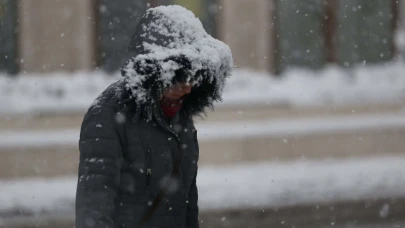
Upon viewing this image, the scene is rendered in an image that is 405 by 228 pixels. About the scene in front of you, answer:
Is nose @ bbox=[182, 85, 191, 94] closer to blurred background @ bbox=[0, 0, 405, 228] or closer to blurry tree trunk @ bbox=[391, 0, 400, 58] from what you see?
blurred background @ bbox=[0, 0, 405, 228]

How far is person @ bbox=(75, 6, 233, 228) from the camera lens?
2695 mm

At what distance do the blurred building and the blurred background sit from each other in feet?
0.06

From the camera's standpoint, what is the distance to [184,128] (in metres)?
3.03

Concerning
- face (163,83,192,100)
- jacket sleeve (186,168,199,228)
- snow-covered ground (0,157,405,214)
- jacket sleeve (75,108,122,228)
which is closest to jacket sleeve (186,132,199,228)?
jacket sleeve (186,168,199,228)

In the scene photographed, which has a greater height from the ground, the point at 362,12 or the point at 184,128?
the point at 362,12

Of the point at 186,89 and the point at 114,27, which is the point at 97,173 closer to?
the point at 186,89

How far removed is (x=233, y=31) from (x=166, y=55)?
9806mm

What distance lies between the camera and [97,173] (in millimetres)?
2689

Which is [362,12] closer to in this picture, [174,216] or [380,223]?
[380,223]

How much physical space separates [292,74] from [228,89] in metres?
1.66

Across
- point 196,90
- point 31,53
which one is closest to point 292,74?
point 31,53

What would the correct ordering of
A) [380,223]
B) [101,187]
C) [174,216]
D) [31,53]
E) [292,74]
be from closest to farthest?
[101,187]
[174,216]
[380,223]
[31,53]
[292,74]

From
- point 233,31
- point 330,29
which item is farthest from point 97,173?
point 330,29

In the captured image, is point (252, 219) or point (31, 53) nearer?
point (252, 219)
